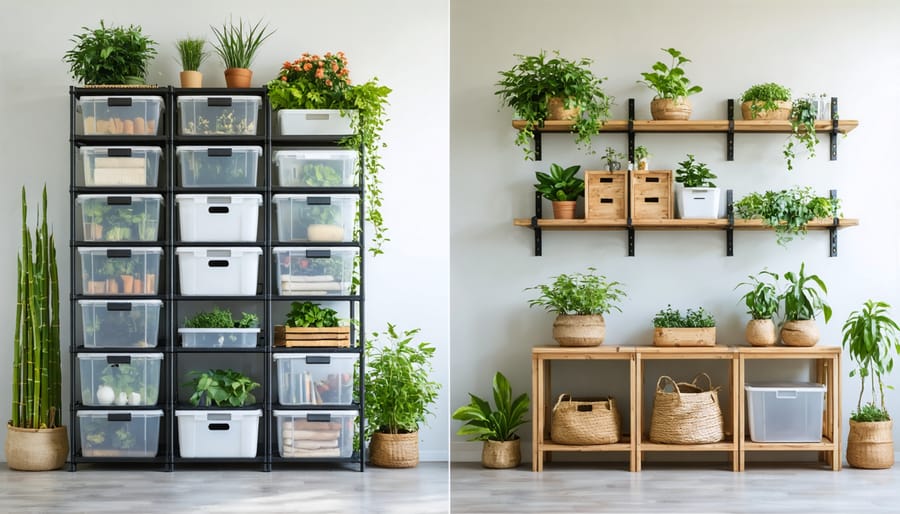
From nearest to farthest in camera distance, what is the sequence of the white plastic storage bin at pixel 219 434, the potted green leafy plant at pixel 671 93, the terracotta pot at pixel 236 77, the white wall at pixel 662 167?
1. the white plastic storage bin at pixel 219 434
2. the terracotta pot at pixel 236 77
3. the potted green leafy plant at pixel 671 93
4. the white wall at pixel 662 167

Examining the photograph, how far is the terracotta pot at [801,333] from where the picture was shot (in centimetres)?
513

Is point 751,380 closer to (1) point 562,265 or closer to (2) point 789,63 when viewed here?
(1) point 562,265

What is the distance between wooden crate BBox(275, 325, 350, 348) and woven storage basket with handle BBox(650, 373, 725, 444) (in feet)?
5.48

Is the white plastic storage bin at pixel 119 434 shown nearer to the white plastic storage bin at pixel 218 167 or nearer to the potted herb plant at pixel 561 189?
the white plastic storage bin at pixel 218 167

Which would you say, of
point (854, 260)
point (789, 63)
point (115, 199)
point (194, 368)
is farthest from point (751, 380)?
point (115, 199)

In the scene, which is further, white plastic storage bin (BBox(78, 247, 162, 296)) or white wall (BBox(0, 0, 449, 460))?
white wall (BBox(0, 0, 449, 460))

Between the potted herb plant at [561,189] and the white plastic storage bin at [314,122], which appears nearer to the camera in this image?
the white plastic storage bin at [314,122]

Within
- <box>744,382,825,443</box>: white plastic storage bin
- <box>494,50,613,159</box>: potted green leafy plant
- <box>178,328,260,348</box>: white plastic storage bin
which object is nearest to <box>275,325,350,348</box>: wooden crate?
<box>178,328,260,348</box>: white plastic storage bin

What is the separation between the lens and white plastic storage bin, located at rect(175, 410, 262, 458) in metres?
5.00

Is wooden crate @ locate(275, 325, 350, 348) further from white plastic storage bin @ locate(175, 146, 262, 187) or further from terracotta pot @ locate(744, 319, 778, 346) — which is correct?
terracotta pot @ locate(744, 319, 778, 346)

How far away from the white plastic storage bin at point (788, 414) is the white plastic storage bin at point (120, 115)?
3453mm

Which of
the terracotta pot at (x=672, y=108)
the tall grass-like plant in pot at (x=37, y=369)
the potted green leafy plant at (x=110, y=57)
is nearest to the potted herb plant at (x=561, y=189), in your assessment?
the terracotta pot at (x=672, y=108)

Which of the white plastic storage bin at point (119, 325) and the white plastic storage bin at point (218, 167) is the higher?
the white plastic storage bin at point (218, 167)

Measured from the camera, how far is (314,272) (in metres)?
5.07
